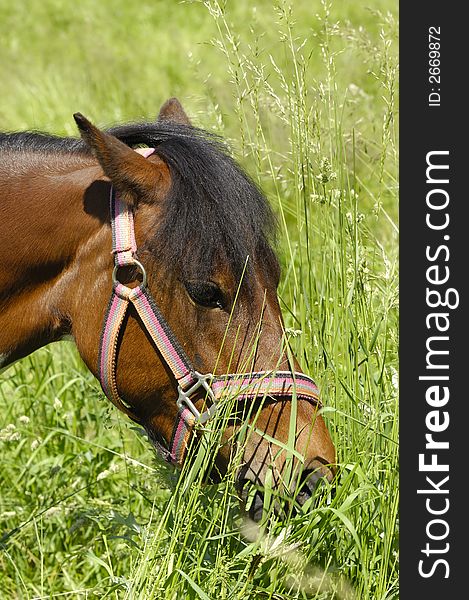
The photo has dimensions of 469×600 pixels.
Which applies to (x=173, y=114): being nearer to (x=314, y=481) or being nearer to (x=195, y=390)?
(x=195, y=390)

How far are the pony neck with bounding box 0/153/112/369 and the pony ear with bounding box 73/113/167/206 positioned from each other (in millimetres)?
142

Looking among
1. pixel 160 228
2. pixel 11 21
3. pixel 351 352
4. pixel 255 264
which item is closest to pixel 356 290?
pixel 351 352

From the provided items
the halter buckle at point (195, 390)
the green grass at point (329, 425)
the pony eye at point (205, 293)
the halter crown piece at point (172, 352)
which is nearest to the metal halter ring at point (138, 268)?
the halter crown piece at point (172, 352)

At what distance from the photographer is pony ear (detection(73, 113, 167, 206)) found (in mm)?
2604

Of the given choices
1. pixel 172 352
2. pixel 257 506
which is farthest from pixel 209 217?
pixel 257 506

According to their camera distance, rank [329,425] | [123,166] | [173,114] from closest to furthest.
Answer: [123,166]
[329,425]
[173,114]

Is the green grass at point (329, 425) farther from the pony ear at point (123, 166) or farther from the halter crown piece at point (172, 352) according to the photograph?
the pony ear at point (123, 166)

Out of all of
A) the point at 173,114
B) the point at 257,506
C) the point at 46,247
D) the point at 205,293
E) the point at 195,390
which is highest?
the point at 173,114

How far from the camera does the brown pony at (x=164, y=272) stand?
2.67 metres

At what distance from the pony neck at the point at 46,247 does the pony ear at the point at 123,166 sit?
0.14m

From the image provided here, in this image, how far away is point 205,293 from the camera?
2672 mm

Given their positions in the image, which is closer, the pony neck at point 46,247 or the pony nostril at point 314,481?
the pony nostril at point 314,481

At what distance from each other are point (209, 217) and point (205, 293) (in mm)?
223

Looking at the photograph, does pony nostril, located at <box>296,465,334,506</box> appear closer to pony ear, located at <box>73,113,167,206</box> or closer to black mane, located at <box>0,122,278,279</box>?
black mane, located at <box>0,122,278,279</box>
